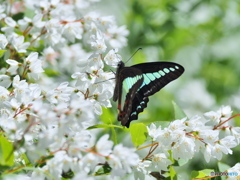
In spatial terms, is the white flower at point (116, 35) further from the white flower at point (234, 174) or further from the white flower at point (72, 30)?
the white flower at point (234, 174)

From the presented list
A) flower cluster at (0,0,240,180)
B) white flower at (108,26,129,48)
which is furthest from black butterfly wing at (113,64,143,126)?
white flower at (108,26,129,48)

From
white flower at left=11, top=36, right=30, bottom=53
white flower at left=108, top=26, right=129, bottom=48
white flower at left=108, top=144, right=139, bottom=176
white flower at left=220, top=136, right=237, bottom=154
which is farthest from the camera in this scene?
white flower at left=108, top=26, right=129, bottom=48

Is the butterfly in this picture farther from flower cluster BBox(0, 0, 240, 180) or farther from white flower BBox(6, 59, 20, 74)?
white flower BBox(6, 59, 20, 74)

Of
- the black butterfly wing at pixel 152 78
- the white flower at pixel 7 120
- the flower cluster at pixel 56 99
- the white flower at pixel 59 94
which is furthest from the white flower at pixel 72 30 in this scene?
the white flower at pixel 7 120

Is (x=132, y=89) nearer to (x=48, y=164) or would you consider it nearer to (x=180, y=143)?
(x=180, y=143)

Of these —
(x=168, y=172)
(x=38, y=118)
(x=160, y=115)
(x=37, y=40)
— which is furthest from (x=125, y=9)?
(x=38, y=118)
